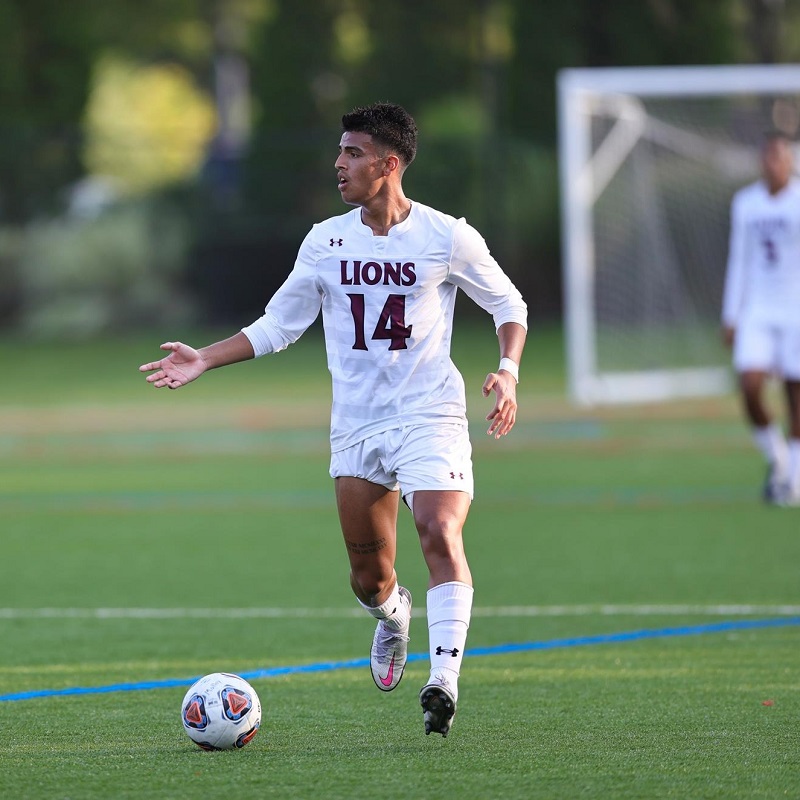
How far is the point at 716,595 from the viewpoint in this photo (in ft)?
29.1

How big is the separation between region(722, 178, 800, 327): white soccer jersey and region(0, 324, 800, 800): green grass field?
1.51 meters

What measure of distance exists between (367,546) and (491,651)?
4.78 ft

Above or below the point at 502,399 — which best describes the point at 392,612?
below

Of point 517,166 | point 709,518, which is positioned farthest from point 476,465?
point 517,166

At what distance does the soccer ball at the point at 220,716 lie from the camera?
5543 mm

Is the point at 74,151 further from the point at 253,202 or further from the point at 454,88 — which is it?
the point at 454,88

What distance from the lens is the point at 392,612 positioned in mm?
6426

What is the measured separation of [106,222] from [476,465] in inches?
738

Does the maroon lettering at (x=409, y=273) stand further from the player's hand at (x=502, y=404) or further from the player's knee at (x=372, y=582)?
the player's knee at (x=372, y=582)

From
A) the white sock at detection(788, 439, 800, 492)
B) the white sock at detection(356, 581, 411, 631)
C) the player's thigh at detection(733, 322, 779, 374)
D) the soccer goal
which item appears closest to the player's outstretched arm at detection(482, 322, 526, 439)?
the white sock at detection(356, 581, 411, 631)

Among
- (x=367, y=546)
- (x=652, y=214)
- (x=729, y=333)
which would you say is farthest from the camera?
(x=652, y=214)

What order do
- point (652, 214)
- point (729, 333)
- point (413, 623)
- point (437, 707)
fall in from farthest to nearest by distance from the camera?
point (652, 214), point (729, 333), point (413, 623), point (437, 707)

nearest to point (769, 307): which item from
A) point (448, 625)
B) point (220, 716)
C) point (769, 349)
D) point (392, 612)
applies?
point (769, 349)

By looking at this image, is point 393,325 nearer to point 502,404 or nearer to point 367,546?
point 502,404
